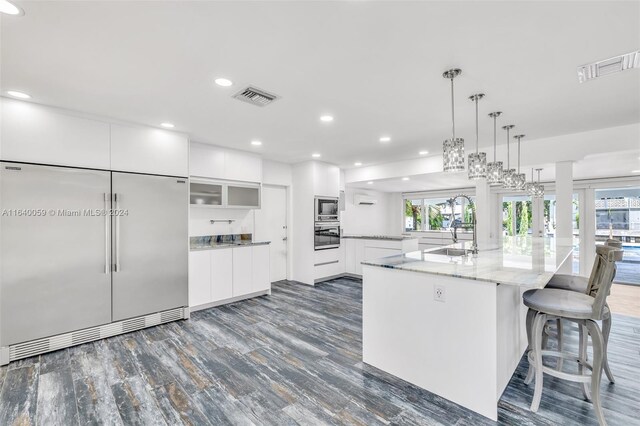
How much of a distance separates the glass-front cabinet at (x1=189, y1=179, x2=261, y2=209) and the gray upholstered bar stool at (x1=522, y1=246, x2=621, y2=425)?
13.1 ft

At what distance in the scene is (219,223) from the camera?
4949mm

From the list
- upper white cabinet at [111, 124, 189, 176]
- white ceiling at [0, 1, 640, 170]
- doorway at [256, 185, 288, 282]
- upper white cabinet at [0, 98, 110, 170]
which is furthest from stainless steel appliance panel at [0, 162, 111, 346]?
doorway at [256, 185, 288, 282]

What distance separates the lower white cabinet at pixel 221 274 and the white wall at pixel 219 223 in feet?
2.08

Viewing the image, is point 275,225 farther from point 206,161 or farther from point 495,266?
point 495,266

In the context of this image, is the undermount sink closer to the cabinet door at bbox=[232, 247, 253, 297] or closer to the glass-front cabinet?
the cabinet door at bbox=[232, 247, 253, 297]

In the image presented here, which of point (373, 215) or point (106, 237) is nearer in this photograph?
point (106, 237)

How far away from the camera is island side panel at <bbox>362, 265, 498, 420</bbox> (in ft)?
6.32

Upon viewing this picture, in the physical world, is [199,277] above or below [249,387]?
above

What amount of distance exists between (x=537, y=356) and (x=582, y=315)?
42 cm

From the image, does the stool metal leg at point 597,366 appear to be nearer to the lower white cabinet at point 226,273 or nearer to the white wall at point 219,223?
the lower white cabinet at point 226,273

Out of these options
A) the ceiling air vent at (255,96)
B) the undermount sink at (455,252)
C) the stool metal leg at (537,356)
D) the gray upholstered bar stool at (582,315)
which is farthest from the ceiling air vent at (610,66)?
the ceiling air vent at (255,96)

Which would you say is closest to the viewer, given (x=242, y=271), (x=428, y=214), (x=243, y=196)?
(x=242, y=271)

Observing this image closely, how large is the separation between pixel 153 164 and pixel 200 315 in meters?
2.10

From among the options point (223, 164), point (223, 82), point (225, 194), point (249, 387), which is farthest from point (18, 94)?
point (249, 387)
